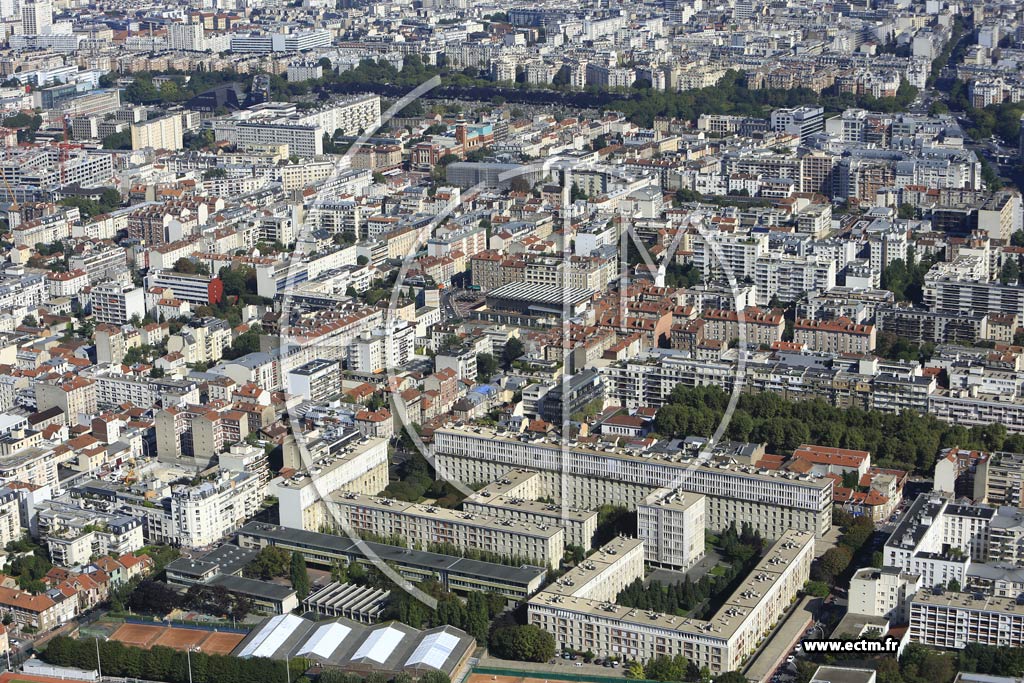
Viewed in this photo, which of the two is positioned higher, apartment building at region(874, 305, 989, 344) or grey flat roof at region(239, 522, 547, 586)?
apartment building at region(874, 305, 989, 344)

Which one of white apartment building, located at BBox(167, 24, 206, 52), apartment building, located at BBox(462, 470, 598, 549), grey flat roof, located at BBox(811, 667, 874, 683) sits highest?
white apartment building, located at BBox(167, 24, 206, 52)

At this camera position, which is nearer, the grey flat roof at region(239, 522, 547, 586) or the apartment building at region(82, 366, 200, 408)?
the grey flat roof at region(239, 522, 547, 586)

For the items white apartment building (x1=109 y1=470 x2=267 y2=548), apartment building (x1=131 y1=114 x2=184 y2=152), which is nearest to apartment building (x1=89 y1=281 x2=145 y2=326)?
white apartment building (x1=109 y1=470 x2=267 y2=548)

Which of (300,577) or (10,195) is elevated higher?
(10,195)

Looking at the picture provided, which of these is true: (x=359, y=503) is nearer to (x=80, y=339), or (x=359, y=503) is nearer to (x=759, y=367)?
(x=759, y=367)

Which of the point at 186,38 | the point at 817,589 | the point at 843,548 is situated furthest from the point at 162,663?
the point at 186,38

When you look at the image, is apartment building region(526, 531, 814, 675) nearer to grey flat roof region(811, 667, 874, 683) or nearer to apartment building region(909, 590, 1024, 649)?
grey flat roof region(811, 667, 874, 683)

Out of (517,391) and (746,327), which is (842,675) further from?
(746,327)
